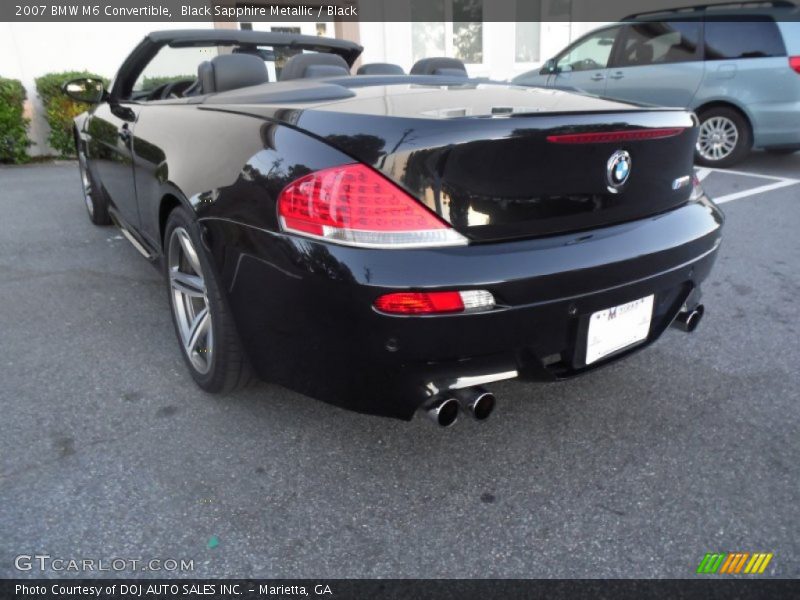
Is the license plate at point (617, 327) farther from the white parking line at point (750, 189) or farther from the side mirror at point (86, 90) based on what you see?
the white parking line at point (750, 189)

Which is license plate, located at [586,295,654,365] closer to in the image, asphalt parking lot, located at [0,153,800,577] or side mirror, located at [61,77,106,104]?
asphalt parking lot, located at [0,153,800,577]

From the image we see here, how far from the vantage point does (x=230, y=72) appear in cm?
288

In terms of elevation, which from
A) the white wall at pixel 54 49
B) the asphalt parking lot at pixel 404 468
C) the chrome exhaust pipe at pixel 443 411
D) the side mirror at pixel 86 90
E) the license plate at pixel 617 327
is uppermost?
the white wall at pixel 54 49

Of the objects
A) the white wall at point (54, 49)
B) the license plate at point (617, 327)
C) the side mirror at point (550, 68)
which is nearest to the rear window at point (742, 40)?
the side mirror at point (550, 68)

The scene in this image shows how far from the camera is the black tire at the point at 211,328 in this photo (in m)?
2.14

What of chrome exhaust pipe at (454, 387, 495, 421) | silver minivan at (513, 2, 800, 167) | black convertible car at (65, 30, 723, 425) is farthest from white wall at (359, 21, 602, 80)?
chrome exhaust pipe at (454, 387, 495, 421)

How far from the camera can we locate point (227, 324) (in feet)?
7.00

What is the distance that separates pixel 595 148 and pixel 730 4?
6.64m

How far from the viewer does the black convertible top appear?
10.9ft

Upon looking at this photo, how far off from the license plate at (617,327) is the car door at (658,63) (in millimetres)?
5732

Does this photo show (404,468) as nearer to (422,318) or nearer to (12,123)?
(422,318)

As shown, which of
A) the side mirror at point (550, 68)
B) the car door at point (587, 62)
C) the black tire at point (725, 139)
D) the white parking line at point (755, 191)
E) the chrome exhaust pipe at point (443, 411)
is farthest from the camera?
the side mirror at point (550, 68)
